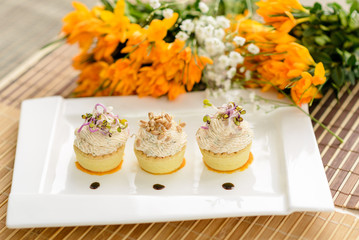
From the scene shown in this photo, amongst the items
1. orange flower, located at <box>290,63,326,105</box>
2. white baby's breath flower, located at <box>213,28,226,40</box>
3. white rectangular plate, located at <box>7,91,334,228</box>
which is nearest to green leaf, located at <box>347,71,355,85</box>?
orange flower, located at <box>290,63,326,105</box>

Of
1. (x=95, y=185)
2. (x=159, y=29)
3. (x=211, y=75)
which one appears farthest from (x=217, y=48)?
(x=95, y=185)

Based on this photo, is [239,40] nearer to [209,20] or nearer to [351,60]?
[209,20]

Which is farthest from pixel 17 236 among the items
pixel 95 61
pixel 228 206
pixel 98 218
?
pixel 95 61

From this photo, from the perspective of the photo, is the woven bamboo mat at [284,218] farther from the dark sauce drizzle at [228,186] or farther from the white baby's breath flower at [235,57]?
the white baby's breath flower at [235,57]

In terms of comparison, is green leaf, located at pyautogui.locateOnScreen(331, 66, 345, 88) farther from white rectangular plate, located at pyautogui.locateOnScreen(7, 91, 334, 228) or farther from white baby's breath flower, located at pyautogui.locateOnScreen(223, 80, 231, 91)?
white baby's breath flower, located at pyautogui.locateOnScreen(223, 80, 231, 91)

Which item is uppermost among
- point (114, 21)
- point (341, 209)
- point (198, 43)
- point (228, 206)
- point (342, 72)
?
point (114, 21)

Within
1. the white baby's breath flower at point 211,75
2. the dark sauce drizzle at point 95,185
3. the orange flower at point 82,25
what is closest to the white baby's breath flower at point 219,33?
the white baby's breath flower at point 211,75

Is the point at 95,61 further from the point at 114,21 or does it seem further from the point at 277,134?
the point at 277,134
